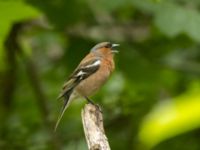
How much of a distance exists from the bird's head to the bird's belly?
43 centimetres

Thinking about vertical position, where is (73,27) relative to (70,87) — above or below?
above

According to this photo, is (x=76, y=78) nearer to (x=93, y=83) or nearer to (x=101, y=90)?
(x=93, y=83)

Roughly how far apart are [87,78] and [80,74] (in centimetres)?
9

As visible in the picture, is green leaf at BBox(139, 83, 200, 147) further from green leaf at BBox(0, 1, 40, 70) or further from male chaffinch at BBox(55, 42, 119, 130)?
male chaffinch at BBox(55, 42, 119, 130)

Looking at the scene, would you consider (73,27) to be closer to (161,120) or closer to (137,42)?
(137,42)

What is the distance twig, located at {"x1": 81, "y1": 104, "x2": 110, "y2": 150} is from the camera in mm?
4117

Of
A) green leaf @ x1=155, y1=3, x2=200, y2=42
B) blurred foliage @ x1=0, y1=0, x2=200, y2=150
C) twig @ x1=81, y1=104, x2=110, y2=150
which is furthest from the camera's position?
blurred foliage @ x1=0, y1=0, x2=200, y2=150

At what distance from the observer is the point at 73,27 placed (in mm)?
7543

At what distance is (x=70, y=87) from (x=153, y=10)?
41.5 inches

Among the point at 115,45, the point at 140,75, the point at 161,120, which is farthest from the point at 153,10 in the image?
the point at 161,120

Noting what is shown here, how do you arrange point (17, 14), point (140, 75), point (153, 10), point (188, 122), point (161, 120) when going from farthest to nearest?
point (140, 75)
point (153, 10)
point (17, 14)
point (161, 120)
point (188, 122)

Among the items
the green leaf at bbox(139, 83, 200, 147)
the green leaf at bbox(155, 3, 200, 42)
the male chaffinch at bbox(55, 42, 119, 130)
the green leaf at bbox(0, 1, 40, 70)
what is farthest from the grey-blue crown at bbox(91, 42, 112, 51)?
the green leaf at bbox(139, 83, 200, 147)

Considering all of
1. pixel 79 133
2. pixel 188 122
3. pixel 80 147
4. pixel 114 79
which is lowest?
pixel 188 122

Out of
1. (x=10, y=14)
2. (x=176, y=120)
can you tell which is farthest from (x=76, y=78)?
(x=176, y=120)
